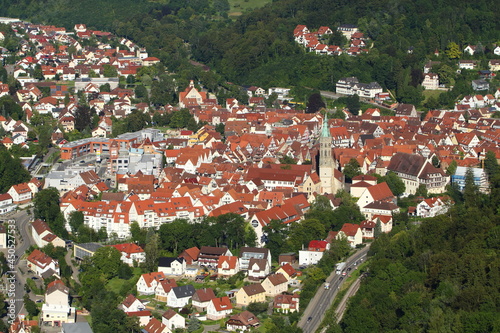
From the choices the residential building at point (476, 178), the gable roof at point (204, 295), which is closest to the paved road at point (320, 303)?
the gable roof at point (204, 295)

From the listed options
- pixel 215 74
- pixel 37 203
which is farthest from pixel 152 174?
pixel 215 74

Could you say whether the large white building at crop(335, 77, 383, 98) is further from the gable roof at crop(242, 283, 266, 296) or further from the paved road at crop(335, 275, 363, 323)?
the gable roof at crop(242, 283, 266, 296)

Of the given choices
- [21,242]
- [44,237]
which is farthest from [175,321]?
[21,242]

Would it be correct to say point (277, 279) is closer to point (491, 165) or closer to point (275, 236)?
point (275, 236)

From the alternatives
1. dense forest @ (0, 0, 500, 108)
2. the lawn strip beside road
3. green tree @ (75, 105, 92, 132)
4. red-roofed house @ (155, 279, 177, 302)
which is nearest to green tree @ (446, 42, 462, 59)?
dense forest @ (0, 0, 500, 108)

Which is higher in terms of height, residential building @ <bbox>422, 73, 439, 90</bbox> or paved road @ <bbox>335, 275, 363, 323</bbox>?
paved road @ <bbox>335, 275, 363, 323</bbox>

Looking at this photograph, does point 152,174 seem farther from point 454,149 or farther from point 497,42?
point 497,42
